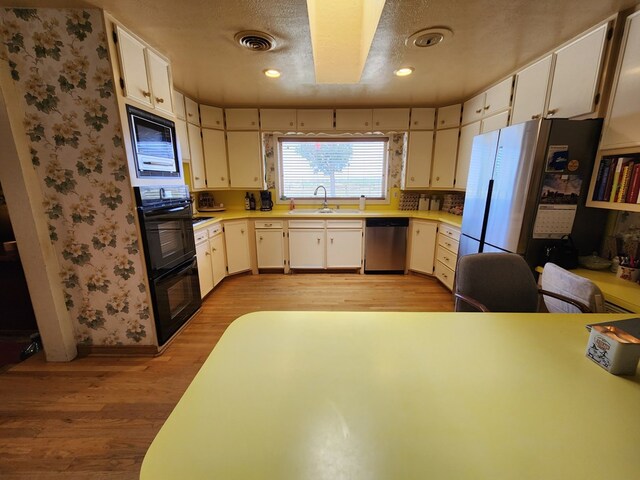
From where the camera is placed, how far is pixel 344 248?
3793 millimetres

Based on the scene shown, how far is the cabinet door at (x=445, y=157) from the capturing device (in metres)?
3.50

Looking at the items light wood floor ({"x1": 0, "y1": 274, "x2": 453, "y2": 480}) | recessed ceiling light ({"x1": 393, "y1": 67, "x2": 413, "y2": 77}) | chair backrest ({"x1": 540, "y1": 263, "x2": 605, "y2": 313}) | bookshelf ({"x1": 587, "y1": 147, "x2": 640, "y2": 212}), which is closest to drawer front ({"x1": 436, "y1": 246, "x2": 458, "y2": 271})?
light wood floor ({"x1": 0, "y1": 274, "x2": 453, "y2": 480})

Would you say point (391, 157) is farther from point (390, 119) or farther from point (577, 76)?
point (577, 76)

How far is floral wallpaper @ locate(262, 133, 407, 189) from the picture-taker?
4.04m

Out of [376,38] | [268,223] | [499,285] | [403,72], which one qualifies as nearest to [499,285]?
[499,285]

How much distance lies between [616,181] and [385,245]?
235 cm

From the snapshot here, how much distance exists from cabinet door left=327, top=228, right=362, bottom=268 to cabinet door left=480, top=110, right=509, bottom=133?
189 cm

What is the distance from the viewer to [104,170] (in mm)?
1785

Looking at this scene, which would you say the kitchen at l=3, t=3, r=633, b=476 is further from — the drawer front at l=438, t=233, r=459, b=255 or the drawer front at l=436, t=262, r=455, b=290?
the drawer front at l=436, t=262, r=455, b=290

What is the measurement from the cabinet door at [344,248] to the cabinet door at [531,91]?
2120 millimetres

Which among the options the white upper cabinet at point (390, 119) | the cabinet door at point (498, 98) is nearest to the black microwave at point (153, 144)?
the white upper cabinet at point (390, 119)

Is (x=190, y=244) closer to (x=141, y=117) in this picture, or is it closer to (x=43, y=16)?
(x=141, y=117)

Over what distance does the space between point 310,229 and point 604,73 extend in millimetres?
3001

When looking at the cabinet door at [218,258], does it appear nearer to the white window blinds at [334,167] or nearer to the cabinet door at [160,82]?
the white window blinds at [334,167]
